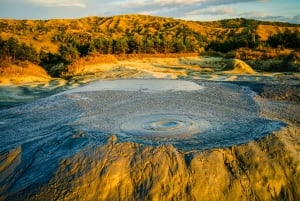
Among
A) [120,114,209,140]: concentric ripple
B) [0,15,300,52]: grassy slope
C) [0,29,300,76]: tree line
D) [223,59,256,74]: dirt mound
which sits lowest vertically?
[223,59,256,74]: dirt mound

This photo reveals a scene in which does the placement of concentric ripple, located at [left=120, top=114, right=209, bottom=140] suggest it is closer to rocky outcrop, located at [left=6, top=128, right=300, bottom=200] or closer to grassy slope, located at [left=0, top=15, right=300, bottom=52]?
rocky outcrop, located at [left=6, top=128, right=300, bottom=200]

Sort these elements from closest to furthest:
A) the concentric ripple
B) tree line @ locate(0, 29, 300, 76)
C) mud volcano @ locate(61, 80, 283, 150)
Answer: mud volcano @ locate(61, 80, 283, 150) → the concentric ripple → tree line @ locate(0, 29, 300, 76)

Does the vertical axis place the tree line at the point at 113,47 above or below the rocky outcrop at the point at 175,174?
above

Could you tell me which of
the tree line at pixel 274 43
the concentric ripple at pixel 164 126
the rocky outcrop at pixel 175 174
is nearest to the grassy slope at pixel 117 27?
the tree line at pixel 274 43

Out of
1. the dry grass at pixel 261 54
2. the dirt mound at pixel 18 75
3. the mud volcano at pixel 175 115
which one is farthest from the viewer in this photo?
the dry grass at pixel 261 54

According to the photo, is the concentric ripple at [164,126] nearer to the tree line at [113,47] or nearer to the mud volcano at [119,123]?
the mud volcano at [119,123]

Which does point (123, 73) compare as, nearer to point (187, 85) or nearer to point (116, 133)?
point (187, 85)

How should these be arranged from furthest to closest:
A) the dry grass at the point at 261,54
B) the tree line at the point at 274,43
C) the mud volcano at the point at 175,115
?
the tree line at the point at 274,43 < the dry grass at the point at 261,54 < the mud volcano at the point at 175,115

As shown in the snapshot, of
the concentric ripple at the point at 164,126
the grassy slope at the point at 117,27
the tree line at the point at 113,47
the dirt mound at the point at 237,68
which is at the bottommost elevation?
the dirt mound at the point at 237,68

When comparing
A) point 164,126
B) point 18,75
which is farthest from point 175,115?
point 18,75

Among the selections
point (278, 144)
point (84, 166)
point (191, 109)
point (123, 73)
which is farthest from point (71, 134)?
point (123, 73)

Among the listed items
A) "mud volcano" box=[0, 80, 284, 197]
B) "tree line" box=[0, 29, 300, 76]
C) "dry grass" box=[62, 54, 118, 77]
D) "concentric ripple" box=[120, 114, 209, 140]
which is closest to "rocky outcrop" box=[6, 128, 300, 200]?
"mud volcano" box=[0, 80, 284, 197]
